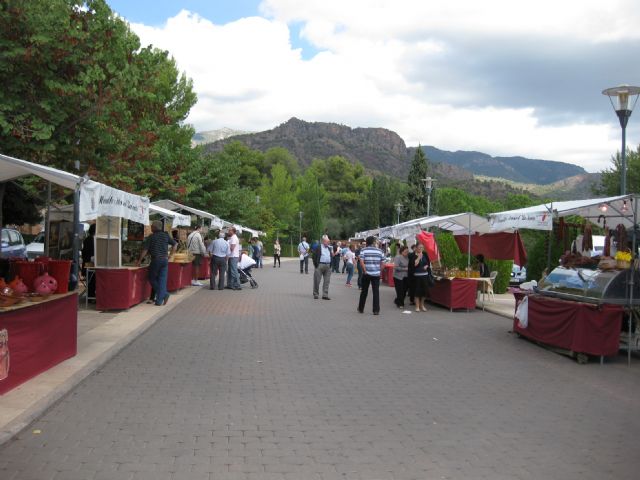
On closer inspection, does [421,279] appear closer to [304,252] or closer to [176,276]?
[176,276]

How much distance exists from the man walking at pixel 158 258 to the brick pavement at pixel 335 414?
3.47 m

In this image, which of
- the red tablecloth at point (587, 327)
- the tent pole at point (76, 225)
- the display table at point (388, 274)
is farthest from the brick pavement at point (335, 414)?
the display table at point (388, 274)

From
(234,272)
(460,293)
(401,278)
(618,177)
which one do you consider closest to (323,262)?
(401,278)

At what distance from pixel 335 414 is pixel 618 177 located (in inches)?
1690

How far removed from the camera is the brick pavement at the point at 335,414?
4.61 metres

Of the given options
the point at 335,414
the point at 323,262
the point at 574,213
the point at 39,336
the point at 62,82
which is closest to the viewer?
the point at 335,414

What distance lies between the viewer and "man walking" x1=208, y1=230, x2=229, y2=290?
18.8m

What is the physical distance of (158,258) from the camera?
45.1ft

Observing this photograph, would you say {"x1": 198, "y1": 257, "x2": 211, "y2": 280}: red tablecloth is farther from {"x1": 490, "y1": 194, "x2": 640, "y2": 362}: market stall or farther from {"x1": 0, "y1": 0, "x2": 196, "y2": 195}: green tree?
{"x1": 490, "y1": 194, "x2": 640, "y2": 362}: market stall

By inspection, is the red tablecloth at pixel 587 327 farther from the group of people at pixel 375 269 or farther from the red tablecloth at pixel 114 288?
the red tablecloth at pixel 114 288

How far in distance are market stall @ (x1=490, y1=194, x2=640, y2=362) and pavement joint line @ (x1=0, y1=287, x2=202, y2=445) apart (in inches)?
270

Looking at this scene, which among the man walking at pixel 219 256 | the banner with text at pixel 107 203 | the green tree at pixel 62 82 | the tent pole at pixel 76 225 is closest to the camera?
the banner with text at pixel 107 203

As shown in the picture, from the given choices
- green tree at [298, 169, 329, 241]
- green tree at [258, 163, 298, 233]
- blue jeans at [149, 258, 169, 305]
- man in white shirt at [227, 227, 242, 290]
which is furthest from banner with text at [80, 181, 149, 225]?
green tree at [298, 169, 329, 241]

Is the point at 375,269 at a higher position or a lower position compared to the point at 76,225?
lower
